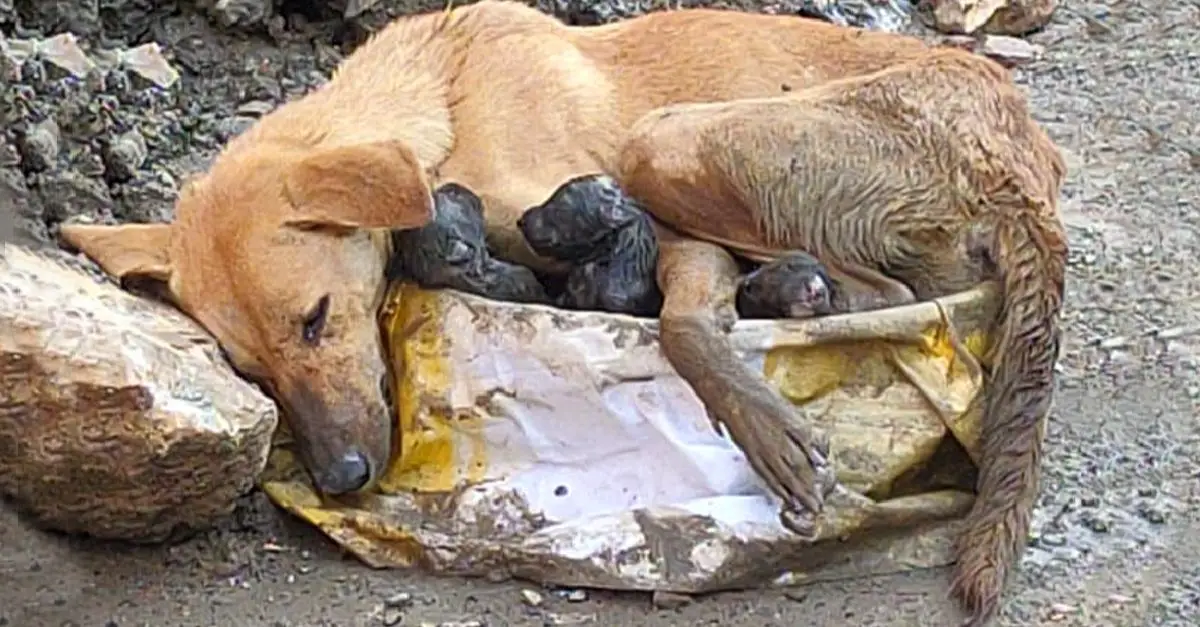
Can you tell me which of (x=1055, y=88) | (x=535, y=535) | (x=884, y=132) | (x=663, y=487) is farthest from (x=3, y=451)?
(x=1055, y=88)

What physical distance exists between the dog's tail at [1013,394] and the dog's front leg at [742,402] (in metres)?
0.31

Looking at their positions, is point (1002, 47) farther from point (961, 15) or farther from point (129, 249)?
point (129, 249)

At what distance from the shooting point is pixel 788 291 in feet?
13.1

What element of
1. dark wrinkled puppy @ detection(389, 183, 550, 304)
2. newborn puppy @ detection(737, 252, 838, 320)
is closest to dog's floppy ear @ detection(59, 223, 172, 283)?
dark wrinkled puppy @ detection(389, 183, 550, 304)

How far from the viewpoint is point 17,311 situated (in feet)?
12.1

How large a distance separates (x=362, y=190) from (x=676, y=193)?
713 mm

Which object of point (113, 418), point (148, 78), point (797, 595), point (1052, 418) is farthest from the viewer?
point (148, 78)

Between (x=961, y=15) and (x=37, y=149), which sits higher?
(x=37, y=149)

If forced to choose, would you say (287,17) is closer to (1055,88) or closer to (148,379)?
(1055,88)

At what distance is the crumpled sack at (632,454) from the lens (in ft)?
12.5

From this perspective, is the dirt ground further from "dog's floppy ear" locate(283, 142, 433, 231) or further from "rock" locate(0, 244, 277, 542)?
"dog's floppy ear" locate(283, 142, 433, 231)

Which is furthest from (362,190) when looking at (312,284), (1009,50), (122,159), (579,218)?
(1009,50)

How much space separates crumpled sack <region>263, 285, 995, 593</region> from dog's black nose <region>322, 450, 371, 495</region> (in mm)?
74

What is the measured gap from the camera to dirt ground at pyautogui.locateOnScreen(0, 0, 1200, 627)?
3.74 m
